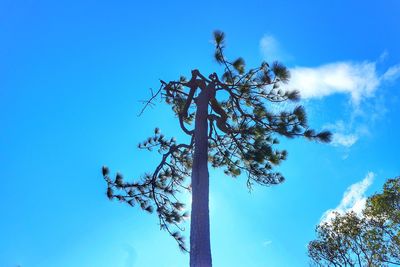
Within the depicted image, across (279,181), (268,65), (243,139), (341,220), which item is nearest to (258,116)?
(243,139)

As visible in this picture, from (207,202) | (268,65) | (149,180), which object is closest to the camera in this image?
(207,202)

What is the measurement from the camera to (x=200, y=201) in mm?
4566

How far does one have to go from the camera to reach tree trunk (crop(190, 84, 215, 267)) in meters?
4.05

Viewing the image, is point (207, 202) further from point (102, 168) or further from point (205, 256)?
point (102, 168)

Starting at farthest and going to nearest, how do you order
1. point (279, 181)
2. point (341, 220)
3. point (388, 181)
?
point (341, 220), point (388, 181), point (279, 181)

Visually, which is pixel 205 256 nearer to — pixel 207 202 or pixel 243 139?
pixel 207 202

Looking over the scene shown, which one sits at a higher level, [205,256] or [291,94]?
[291,94]

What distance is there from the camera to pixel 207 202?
181 inches

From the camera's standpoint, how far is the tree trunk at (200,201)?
4050 millimetres

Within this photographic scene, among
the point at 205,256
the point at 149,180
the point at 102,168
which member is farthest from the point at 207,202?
the point at 102,168

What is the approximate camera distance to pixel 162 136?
7.58 metres

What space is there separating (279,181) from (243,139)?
1.34 metres

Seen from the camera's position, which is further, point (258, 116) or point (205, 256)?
point (258, 116)

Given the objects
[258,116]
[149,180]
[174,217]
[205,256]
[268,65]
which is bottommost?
[205,256]
